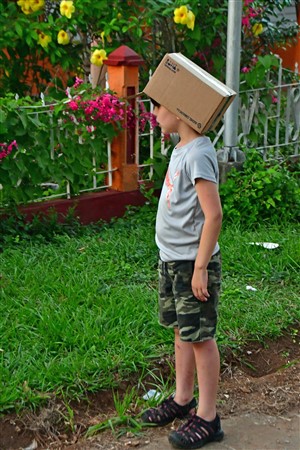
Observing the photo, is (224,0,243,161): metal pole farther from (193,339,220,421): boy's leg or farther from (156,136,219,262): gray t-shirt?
(193,339,220,421): boy's leg

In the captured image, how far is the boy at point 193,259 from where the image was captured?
3244mm

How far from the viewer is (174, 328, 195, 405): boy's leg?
11.6 ft

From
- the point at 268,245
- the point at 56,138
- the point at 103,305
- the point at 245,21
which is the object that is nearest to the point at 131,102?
the point at 56,138

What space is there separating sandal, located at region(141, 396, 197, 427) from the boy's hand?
0.60 metres

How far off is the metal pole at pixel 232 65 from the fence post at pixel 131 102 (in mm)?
719

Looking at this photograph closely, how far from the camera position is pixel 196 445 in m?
3.43

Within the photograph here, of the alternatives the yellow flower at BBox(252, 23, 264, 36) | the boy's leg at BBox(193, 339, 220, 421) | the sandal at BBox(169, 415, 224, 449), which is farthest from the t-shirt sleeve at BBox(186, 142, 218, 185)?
the yellow flower at BBox(252, 23, 264, 36)

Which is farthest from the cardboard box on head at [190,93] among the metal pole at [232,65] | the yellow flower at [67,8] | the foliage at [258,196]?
the yellow flower at [67,8]

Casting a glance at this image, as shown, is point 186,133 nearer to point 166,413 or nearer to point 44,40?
point 166,413

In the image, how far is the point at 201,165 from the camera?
323cm

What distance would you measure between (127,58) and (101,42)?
778mm

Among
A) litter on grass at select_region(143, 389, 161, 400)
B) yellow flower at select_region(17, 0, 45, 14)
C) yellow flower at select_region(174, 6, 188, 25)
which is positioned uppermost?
yellow flower at select_region(17, 0, 45, 14)

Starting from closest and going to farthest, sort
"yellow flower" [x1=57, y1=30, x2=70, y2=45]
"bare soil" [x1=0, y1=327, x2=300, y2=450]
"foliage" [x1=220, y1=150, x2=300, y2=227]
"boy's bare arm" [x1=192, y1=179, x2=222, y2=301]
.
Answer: "boy's bare arm" [x1=192, y1=179, x2=222, y2=301], "bare soil" [x1=0, y1=327, x2=300, y2=450], "foliage" [x1=220, y1=150, x2=300, y2=227], "yellow flower" [x1=57, y1=30, x2=70, y2=45]

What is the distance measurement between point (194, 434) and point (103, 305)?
1339 millimetres
